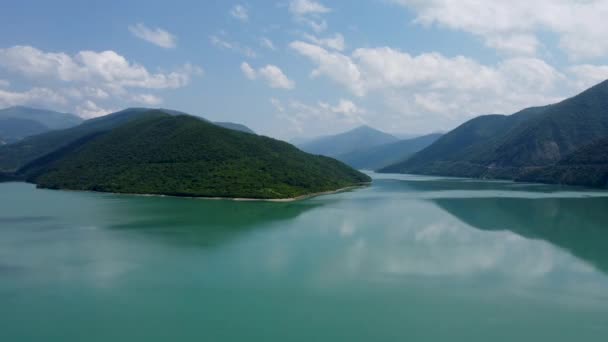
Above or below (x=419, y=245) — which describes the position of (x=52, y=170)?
above

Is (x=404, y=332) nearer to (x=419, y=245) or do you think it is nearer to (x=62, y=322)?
(x=62, y=322)

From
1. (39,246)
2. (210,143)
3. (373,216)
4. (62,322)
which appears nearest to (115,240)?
(39,246)

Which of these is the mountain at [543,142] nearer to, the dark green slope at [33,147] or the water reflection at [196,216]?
the water reflection at [196,216]

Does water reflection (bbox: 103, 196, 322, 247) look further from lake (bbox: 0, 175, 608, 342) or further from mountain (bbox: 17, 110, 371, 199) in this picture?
mountain (bbox: 17, 110, 371, 199)

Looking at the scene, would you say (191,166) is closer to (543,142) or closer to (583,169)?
(583,169)

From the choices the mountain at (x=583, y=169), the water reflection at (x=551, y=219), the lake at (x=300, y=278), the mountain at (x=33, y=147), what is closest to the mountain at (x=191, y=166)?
the lake at (x=300, y=278)
